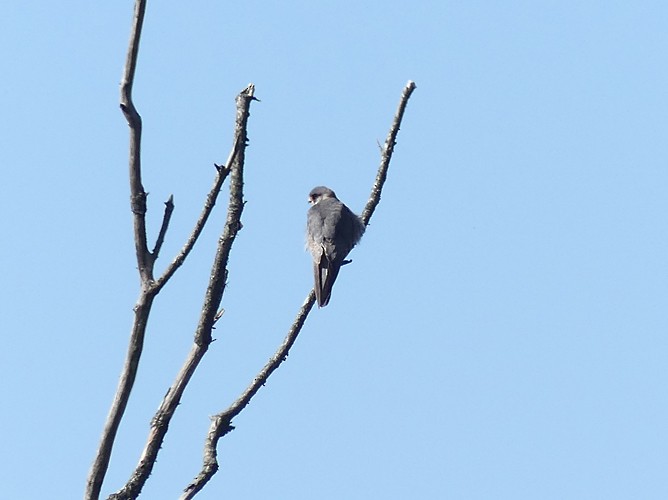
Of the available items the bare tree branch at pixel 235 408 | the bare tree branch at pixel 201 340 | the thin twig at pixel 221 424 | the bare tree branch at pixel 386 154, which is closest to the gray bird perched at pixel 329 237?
the bare tree branch at pixel 386 154

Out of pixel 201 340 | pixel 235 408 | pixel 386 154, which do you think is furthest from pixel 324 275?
pixel 201 340

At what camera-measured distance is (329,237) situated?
9125mm

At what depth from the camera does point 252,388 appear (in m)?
4.38

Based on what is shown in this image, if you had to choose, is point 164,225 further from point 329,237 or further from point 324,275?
point 329,237

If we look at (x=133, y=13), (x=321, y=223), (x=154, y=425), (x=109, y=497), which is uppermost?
(x=321, y=223)

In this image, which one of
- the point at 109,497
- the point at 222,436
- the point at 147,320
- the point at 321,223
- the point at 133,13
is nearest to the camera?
the point at 133,13

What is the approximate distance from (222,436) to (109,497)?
759mm

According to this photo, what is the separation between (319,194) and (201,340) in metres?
6.98

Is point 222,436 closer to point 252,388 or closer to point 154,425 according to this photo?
point 252,388

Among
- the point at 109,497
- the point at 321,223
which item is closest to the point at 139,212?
the point at 109,497

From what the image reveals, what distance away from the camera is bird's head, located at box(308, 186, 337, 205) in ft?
34.8

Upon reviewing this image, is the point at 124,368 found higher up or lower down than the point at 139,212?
lower down

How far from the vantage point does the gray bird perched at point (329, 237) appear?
8688 mm

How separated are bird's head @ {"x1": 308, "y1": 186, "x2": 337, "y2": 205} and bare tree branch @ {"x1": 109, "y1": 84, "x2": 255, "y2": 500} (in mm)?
6674
